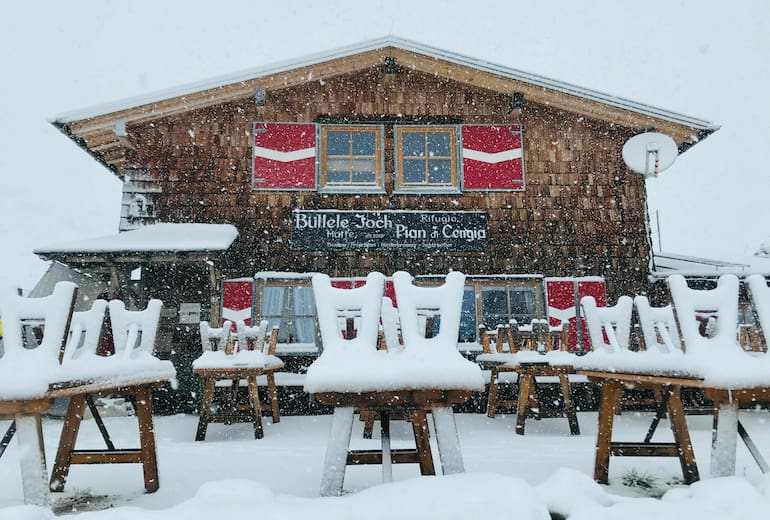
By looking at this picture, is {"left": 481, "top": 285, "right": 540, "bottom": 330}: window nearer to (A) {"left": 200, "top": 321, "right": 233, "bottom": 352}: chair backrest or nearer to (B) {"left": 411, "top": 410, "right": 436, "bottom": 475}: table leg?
(A) {"left": 200, "top": 321, "right": 233, "bottom": 352}: chair backrest

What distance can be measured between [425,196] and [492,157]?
117cm

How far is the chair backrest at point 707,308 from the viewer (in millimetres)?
2555

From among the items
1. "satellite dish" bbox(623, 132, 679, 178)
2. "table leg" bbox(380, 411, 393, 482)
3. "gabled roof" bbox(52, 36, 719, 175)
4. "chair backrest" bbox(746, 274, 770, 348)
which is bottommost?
"table leg" bbox(380, 411, 393, 482)

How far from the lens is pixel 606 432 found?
3141 millimetres

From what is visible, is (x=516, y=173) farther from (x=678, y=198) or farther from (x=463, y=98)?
(x=678, y=198)

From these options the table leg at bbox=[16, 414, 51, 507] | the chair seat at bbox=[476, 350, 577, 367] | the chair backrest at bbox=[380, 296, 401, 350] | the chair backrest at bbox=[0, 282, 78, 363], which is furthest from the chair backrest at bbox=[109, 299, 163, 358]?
the chair seat at bbox=[476, 350, 577, 367]

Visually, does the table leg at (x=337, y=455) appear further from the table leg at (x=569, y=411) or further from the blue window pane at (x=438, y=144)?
the blue window pane at (x=438, y=144)

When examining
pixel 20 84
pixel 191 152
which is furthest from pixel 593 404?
pixel 20 84

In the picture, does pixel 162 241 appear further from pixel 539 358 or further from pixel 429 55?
pixel 539 358

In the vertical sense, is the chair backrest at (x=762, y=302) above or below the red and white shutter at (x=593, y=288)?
below

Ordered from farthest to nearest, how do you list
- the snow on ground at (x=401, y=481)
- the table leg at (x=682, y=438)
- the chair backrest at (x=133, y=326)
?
the chair backrest at (x=133, y=326)
the table leg at (x=682, y=438)
the snow on ground at (x=401, y=481)

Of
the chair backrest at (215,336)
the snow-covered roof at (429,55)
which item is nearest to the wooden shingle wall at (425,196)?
the snow-covered roof at (429,55)

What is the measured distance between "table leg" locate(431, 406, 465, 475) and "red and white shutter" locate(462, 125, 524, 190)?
6.19 meters

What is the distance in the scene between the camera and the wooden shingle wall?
7980mm
